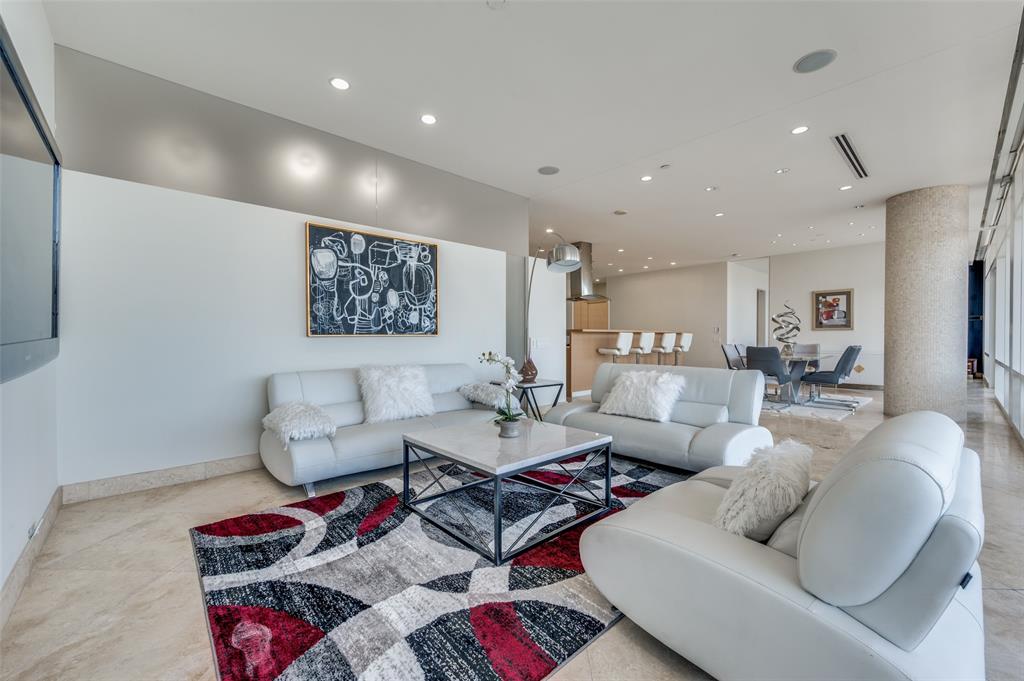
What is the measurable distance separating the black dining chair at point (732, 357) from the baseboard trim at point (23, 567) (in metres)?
7.84

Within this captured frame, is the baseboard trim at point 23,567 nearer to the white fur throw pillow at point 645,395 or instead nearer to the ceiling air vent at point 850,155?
the white fur throw pillow at point 645,395

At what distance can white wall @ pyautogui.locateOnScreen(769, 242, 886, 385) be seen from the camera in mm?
8398

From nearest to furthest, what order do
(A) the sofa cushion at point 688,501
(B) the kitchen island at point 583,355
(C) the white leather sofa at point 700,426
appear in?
1. (A) the sofa cushion at point 688,501
2. (C) the white leather sofa at point 700,426
3. (B) the kitchen island at point 583,355

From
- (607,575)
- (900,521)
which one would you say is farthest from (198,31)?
(900,521)

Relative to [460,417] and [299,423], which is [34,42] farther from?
[460,417]

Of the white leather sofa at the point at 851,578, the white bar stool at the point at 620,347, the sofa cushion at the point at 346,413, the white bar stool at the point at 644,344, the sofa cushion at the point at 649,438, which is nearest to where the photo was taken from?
the white leather sofa at the point at 851,578

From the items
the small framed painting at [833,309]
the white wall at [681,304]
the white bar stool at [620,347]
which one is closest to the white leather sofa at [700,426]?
the white bar stool at [620,347]

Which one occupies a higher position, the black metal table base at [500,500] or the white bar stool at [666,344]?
the white bar stool at [666,344]

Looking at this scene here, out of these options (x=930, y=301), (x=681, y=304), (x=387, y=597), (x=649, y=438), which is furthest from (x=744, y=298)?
(x=387, y=597)

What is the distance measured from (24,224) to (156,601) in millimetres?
1578

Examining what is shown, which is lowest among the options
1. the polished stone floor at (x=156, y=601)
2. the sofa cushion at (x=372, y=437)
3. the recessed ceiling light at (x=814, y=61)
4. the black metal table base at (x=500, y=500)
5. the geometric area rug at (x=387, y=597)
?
the polished stone floor at (x=156, y=601)

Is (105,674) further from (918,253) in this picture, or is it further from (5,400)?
(918,253)

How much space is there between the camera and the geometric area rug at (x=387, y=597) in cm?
138

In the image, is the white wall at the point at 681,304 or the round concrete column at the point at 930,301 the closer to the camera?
the round concrete column at the point at 930,301
